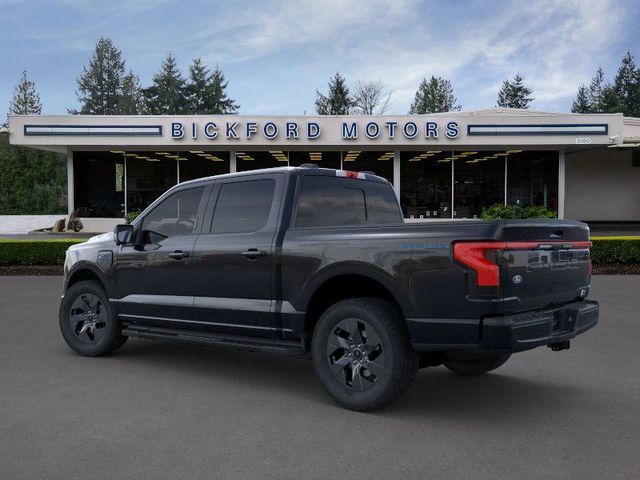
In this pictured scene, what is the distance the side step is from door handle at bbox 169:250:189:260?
73 cm

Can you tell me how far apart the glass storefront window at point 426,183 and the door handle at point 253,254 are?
77.2ft

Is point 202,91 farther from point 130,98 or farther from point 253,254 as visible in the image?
point 253,254

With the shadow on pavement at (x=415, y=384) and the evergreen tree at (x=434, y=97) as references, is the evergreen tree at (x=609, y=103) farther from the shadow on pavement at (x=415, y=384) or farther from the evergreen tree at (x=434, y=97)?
the shadow on pavement at (x=415, y=384)

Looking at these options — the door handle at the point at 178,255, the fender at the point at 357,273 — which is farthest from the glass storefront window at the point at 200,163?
the fender at the point at 357,273

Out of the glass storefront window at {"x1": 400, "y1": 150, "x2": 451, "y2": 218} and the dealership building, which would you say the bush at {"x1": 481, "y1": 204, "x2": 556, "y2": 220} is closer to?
the dealership building

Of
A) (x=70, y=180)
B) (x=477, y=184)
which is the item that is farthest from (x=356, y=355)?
(x=70, y=180)

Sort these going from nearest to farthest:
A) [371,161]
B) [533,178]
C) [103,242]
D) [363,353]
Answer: [363,353]
[103,242]
[533,178]
[371,161]

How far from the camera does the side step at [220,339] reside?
5480mm

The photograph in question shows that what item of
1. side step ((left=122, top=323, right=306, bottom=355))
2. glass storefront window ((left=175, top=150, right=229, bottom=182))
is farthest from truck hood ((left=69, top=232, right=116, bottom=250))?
glass storefront window ((left=175, top=150, right=229, bottom=182))

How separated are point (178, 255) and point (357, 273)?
2.09m

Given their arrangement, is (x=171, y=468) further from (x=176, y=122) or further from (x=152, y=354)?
(x=176, y=122)

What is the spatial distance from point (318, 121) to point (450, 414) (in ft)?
74.2

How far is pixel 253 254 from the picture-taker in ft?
18.6

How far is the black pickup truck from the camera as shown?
4520 millimetres
